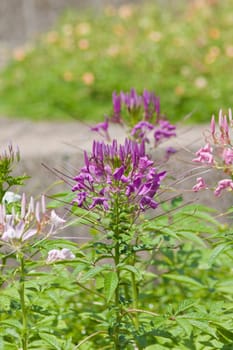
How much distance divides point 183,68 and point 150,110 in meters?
4.10

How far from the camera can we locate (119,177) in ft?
8.45

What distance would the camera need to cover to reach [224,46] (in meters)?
7.83

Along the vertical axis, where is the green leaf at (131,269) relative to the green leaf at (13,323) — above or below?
above

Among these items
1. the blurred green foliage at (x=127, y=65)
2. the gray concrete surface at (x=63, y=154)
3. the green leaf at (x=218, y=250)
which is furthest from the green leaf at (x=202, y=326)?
the blurred green foliage at (x=127, y=65)

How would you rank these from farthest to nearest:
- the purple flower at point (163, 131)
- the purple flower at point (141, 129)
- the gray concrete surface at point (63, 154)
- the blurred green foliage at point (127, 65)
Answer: the blurred green foliage at point (127, 65) < the gray concrete surface at point (63, 154) < the purple flower at point (163, 131) < the purple flower at point (141, 129)

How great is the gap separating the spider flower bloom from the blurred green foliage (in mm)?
3923

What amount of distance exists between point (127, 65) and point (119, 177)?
525 centimetres

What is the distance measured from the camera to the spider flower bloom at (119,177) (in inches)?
102

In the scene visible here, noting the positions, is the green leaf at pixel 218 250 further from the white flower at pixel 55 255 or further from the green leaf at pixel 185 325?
the white flower at pixel 55 255

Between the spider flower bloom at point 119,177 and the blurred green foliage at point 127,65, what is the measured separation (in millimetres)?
3923

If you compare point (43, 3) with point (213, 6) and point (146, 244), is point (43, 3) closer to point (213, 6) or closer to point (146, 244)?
point (213, 6)

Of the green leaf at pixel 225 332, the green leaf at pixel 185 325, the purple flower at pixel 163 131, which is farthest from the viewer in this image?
the purple flower at pixel 163 131

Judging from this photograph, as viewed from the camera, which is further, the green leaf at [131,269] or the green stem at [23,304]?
the green stem at [23,304]

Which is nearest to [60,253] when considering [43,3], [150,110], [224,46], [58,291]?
[58,291]
